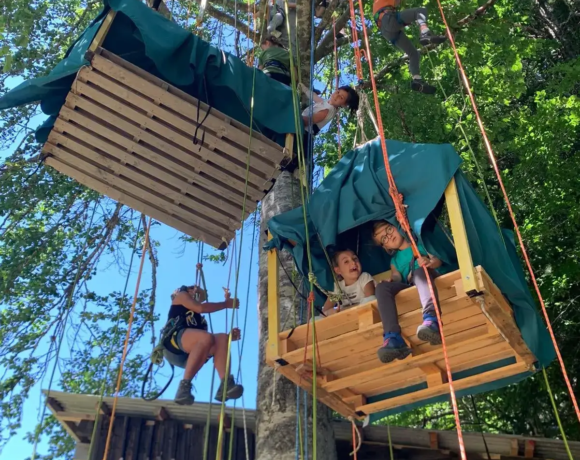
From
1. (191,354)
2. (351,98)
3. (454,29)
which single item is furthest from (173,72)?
(454,29)

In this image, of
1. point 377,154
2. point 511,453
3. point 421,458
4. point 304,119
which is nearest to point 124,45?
point 304,119

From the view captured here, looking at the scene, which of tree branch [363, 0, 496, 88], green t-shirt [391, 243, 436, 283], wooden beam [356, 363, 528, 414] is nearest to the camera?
green t-shirt [391, 243, 436, 283]

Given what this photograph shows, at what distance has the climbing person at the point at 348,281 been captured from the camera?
4.47 m

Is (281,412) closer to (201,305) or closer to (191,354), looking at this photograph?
(191,354)

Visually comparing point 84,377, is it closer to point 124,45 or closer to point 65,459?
point 65,459

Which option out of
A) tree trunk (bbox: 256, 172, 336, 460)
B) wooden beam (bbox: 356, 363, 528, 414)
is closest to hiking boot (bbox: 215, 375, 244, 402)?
tree trunk (bbox: 256, 172, 336, 460)

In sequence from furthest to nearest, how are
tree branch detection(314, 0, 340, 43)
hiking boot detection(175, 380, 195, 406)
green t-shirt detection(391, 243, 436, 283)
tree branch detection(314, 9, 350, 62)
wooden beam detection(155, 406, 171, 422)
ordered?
tree branch detection(314, 9, 350, 62)
tree branch detection(314, 0, 340, 43)
wooden beam detection(155, 406, 171, 422)
hiking boot detection(175, 380, 195, 406)
green t-shirt detection(391, 243, 436, 283)

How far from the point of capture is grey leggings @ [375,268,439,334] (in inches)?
145

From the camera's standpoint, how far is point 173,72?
16.4 ft

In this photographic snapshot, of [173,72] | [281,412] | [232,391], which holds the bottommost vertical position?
[281,412]

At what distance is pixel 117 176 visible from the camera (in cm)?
559

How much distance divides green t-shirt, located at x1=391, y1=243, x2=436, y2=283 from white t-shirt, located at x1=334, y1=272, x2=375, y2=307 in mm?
241

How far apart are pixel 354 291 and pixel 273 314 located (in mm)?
563

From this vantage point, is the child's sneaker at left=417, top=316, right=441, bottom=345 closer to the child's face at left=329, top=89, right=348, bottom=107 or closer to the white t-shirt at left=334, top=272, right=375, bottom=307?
the white t-shirt at left=334, top=272, right=375, bottom=307
